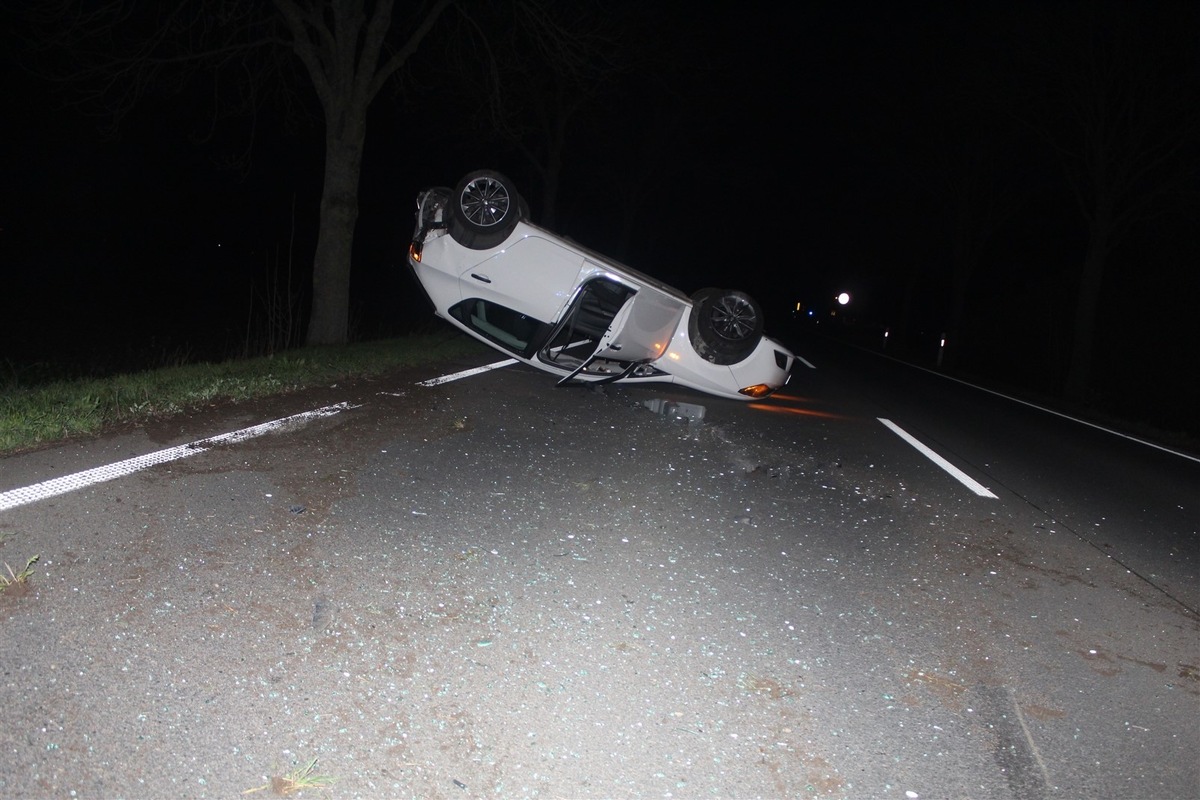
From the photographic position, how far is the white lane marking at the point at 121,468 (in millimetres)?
4501

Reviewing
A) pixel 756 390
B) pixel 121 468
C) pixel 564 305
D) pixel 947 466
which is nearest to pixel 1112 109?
pixel 756 390

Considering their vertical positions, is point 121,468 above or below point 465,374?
above

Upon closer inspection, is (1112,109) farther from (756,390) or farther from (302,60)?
(302,60)

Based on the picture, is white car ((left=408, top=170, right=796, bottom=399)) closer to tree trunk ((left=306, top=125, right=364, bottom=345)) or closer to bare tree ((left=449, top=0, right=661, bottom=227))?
tree trunk ((left=306, top=125, right=364, bottom=345))

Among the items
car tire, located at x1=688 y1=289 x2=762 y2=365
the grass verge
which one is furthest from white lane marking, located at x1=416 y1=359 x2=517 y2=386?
car tire, located at x1=688 y1=289 x2=762 y2=365

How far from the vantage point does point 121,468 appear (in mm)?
5137

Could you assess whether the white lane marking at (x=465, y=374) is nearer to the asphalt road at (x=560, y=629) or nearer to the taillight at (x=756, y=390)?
the asphalt road at (x=560, y=629)

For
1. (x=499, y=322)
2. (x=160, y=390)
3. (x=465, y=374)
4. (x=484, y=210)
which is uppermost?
(x=484, y=210)

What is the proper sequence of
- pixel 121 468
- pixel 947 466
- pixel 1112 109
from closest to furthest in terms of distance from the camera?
pixel 121 468, pixel 947 466, pixel 1112 109

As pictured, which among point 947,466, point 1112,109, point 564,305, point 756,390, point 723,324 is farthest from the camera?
point 1112,109

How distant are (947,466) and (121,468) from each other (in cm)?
711

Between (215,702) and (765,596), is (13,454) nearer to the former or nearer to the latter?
(215,702)

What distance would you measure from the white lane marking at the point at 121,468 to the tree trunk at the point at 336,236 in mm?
5616

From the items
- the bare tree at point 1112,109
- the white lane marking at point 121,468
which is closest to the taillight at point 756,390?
the white lane marking at point 121,468
